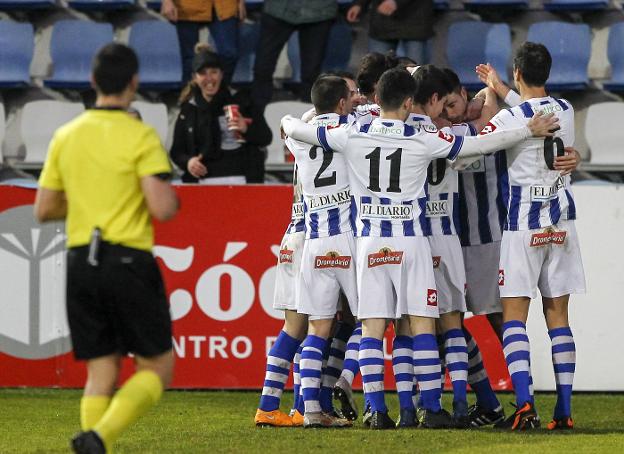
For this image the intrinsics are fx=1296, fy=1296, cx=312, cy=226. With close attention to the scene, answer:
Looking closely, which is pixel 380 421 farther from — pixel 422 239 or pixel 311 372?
pixel 422 239

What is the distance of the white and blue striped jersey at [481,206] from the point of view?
317 inches

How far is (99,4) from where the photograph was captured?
13.1 m

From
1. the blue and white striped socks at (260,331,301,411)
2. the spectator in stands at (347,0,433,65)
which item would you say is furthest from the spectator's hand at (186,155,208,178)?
the blue and white striped socks at (260,331,301,411)

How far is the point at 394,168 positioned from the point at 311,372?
1288mm

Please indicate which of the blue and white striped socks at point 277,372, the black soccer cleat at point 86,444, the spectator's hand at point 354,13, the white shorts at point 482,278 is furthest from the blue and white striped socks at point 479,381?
the spectator's hand at point 354,13

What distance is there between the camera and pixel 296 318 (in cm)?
793

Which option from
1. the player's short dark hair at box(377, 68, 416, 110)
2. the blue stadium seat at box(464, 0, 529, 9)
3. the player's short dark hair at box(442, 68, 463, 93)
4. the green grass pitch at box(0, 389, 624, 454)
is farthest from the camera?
the blue stadium seat at box(464, 0, 529, 9)

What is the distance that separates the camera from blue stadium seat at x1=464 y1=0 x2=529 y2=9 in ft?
41.4

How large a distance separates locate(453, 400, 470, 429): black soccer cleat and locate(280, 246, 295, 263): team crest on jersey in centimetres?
133

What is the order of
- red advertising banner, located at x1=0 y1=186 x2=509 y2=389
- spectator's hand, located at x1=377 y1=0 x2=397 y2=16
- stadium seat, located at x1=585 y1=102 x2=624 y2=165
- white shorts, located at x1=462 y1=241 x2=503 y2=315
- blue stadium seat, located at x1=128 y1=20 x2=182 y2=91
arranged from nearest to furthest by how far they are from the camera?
white shorts, located at x1=462 y1=241 x2=503 y2=315
red advertising banner, located at x1=0 y1=186 x2=509 y2=389
spectator's hand, located at x1=377 y1=0 x2=397 y2=16
stadium seat, located at x1=585 y1=102 x2=624 y2=165
blue stadium seat, located at x1=128 y1=20 x2=182 y2=91

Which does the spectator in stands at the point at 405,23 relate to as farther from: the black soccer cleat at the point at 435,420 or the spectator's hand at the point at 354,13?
the black soccer cleat at the point at 435,420

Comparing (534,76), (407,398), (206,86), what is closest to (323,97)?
(534,76)

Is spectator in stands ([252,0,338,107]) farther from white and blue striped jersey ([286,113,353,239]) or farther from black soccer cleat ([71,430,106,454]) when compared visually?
black soccer cleat ([71,430,106,454])

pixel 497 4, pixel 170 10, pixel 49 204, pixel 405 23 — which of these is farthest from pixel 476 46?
pixel 49 204
